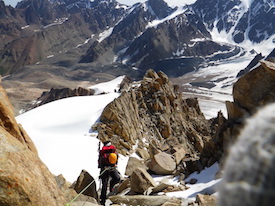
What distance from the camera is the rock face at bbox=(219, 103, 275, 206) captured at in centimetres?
115

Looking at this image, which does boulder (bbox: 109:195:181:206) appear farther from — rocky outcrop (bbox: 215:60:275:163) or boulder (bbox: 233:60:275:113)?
boulder (bbox: 233:60:275:113)

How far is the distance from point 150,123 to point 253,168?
27995 mm

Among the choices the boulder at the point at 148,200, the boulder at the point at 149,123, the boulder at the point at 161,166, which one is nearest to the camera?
the boulder at the point at 148,200

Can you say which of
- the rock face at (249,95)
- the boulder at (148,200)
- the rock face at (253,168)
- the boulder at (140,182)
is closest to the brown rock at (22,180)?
the boulder at (148,200)

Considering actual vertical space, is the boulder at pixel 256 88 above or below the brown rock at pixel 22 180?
below

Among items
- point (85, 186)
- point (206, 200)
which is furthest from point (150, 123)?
point (206, 200)

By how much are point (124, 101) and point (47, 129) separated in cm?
778

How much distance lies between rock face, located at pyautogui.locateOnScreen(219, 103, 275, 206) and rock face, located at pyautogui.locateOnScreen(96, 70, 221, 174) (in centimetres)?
1464

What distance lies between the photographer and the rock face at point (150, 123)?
69.8 ft

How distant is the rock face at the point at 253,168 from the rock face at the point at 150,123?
1464cm

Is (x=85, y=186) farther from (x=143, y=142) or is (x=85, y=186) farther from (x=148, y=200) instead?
(x=143, y=142)

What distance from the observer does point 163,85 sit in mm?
34375

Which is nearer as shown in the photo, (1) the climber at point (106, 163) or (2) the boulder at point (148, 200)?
(2) the boulder at point (148, 200)

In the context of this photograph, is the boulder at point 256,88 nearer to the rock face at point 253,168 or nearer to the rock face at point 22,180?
the rock face at point 22,180
